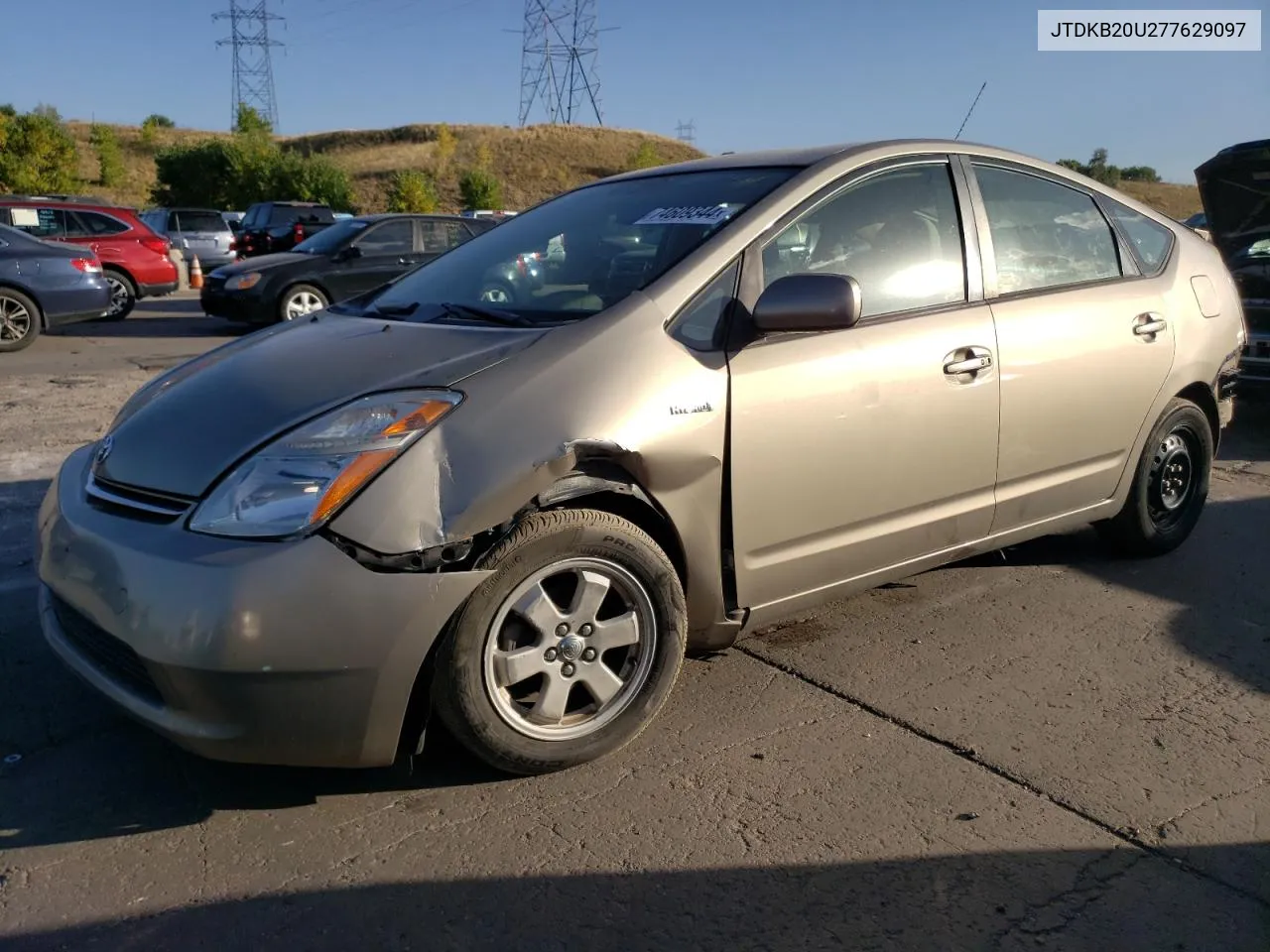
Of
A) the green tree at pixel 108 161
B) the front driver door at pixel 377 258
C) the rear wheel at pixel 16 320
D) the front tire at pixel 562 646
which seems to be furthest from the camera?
the green tree at pixel 108 161

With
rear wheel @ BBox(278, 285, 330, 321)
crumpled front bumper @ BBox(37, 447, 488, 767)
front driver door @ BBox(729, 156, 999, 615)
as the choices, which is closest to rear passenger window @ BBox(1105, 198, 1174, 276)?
front driver door @ BBox(729, 156, 999, 615)

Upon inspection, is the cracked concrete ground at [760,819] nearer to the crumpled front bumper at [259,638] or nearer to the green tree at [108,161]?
the crumpled front bumper at [259,638]

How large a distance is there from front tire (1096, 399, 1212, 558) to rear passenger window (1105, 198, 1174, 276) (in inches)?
23.6

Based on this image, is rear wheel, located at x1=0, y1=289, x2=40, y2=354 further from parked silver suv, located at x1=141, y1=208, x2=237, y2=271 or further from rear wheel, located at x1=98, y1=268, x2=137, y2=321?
parked silver suv, located at x1=141, y1=208, x2=237, y2=271

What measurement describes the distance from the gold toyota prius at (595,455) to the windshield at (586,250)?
2 centimetres

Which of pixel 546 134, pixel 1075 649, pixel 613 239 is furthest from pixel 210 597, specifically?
pixel 546 134

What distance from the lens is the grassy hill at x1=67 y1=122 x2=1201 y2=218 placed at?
6669cm

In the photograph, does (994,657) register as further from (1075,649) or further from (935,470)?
(935,470)

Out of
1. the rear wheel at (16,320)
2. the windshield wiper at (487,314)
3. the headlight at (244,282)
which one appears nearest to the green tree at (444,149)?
the headlight at (244,282)

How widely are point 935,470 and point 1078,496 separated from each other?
99 centimetres

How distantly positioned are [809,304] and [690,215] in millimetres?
635

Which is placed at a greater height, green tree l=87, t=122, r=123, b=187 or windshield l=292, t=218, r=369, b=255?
green tree l=87, t=122, r=123, b=187

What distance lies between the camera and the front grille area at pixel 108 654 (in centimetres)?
259

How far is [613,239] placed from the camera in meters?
3.62
